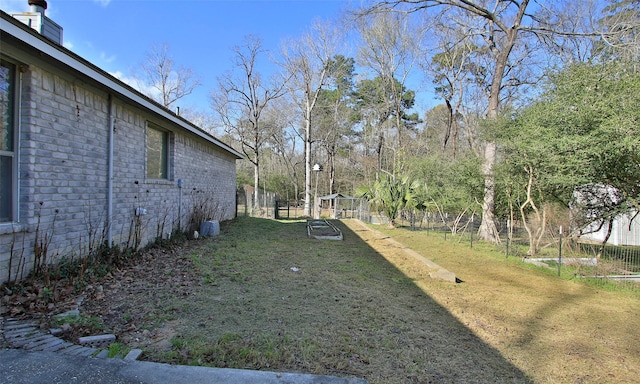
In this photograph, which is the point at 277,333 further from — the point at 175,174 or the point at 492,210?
the point at 492,210

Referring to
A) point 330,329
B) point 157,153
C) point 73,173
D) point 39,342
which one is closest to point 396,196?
point 157,153

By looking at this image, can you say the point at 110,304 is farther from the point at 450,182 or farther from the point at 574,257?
the point at 450,182

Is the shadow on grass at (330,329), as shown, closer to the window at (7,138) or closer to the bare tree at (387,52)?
the window at (7,138)

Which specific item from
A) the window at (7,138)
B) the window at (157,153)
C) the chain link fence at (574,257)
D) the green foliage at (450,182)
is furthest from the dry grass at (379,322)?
the green foliage at (450,182)

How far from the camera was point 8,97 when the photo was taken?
395 centimetres

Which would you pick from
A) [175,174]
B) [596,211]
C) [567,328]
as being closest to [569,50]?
[596,211]

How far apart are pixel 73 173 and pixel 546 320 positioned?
260 inches

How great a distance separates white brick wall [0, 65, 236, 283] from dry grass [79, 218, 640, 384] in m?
1.07

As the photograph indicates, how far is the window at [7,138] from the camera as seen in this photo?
3.83 m

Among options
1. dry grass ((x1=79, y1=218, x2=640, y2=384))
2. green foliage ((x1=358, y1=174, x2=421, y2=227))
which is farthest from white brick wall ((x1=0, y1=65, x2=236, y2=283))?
green foliage ((x1=358, y1=174, x2=421, y2=227))

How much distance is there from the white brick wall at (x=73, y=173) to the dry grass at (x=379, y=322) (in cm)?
107

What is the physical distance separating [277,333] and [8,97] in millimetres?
4072

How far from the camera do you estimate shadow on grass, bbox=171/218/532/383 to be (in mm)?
2742

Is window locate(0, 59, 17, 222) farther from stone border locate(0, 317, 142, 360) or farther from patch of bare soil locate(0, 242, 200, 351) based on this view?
stone border locate(0, 317, 142, 360)
